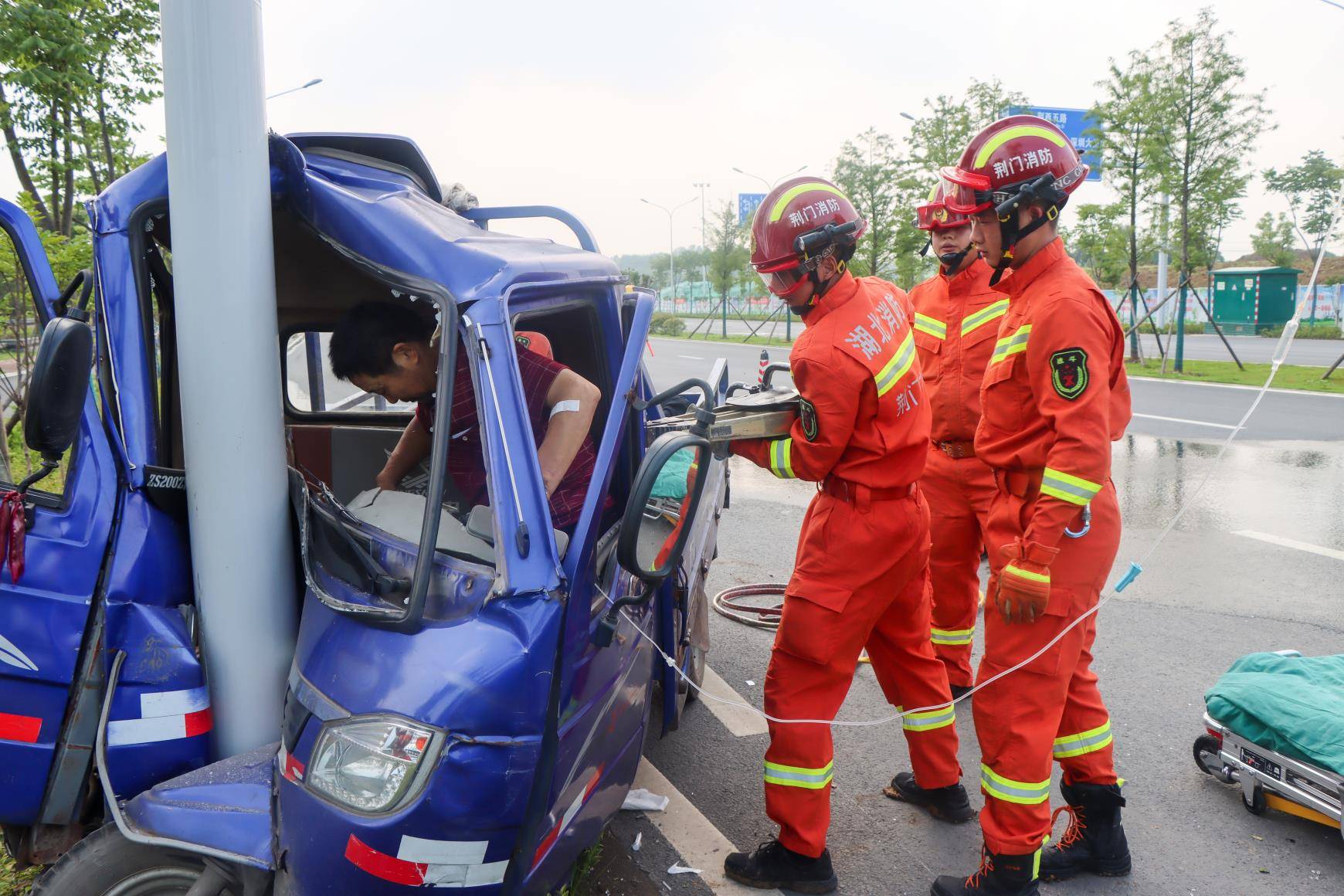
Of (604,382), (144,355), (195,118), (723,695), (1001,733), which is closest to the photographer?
(195,118)

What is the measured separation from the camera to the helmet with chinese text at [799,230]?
314cm

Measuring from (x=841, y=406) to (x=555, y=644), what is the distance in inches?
49.7

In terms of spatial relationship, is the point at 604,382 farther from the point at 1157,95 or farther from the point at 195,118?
the point at 1157,95

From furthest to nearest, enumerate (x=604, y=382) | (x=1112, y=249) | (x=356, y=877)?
(x=1112, y=249), (x=604, y=382), (x=356, y=877)

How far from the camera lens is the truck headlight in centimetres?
197

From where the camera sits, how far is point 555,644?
212cm

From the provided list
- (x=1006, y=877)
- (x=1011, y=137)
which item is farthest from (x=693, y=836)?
(x=1011, y=137)

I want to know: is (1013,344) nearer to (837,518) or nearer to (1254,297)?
(837,518)

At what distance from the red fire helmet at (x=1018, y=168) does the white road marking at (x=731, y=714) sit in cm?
224

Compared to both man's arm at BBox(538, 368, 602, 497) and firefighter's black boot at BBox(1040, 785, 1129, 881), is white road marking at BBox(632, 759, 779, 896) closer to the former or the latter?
firefighter's black boot at BBox(1040, 785, 1129, 881)

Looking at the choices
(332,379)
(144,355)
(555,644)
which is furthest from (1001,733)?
(332,379)

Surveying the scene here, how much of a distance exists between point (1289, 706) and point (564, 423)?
8.90 feet

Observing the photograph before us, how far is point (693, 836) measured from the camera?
336cm

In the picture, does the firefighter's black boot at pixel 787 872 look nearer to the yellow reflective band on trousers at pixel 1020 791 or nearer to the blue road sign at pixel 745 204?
the yellow reflective band on trousers at pixel 1020 791
